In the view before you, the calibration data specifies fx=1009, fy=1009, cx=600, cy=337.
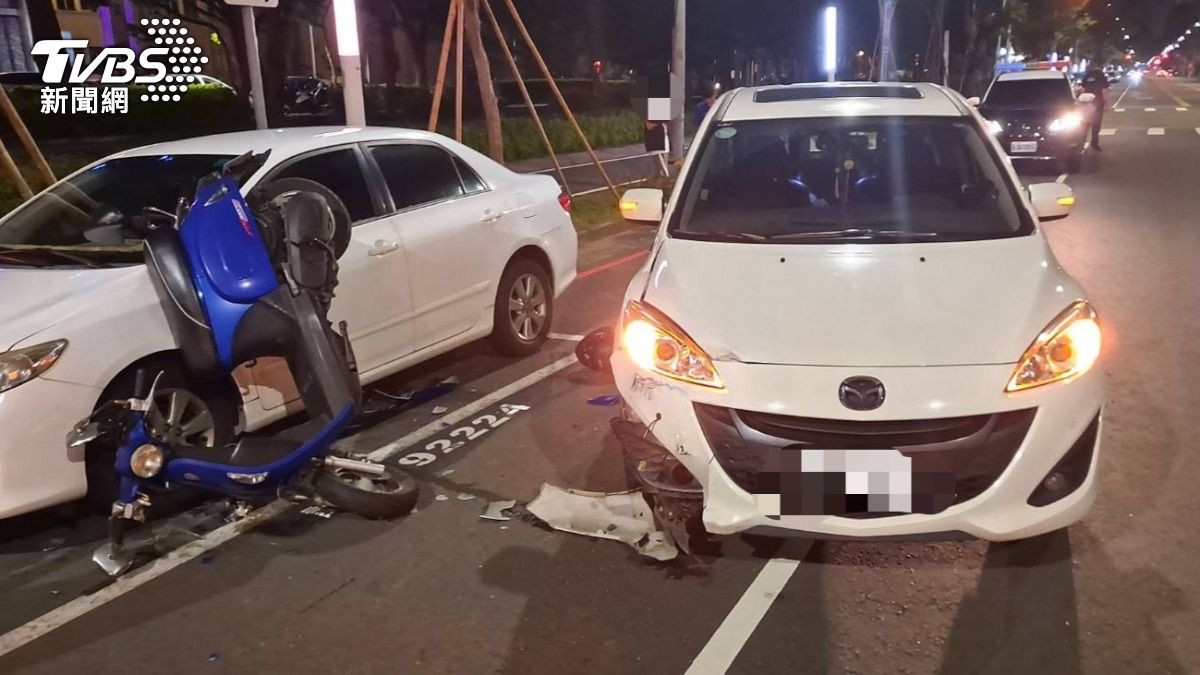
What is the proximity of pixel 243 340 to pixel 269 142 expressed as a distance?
5.22 ft

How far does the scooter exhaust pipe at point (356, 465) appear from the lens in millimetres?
4180

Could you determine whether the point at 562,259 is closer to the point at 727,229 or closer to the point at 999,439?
the point at 727,229

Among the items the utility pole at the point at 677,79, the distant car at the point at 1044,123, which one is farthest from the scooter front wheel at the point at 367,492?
the distant car at the point at 1044,123

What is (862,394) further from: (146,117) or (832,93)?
(146,117)

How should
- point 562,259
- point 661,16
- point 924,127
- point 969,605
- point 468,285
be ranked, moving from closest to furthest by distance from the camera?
point 969,605
point 924,127
point 468,285
point 562,259
point 661,16

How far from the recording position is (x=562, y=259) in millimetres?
6938

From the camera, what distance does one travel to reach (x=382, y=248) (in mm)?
5270

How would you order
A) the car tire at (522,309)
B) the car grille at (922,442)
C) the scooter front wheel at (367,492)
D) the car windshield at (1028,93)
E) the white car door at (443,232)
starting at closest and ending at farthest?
1. the car grille at (922,442)
2. the scooter front wheel at (367,492)
3. the white car door at (443,232)
4. the car tire at (522,309)
5. the car windshield at (1028,93)

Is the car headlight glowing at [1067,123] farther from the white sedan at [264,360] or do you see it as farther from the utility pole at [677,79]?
the white sedan at [264,360]

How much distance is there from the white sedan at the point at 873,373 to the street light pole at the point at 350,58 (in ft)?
17.3

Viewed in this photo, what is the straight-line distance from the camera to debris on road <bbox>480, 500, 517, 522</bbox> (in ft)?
14.0

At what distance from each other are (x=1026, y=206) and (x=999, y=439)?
159 centimetres

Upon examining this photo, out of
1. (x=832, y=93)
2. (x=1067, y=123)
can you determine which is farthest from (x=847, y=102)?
(x=1067, y=123)

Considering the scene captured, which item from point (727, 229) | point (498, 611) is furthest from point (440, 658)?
point (727, 229)
